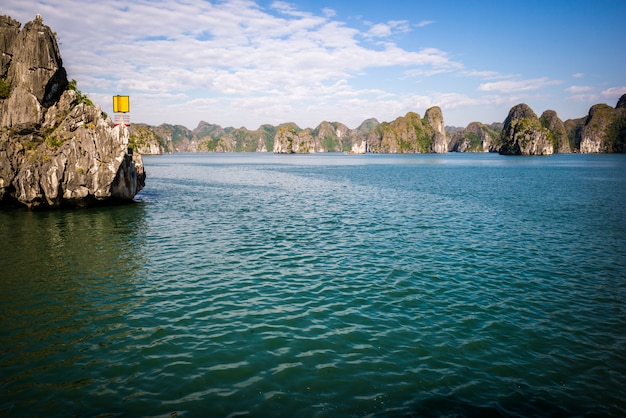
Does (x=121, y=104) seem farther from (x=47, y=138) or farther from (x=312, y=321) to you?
(x=312, y=321)

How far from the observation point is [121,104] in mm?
61062

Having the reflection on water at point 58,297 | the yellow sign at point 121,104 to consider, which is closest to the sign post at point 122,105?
the yellow sign at point 121,104

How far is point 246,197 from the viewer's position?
207 ft

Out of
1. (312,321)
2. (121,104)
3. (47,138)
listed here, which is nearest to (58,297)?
(312,321)

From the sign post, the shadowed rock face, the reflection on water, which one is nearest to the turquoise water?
the reflection on water

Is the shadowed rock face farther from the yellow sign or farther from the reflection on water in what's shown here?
the reflection on water

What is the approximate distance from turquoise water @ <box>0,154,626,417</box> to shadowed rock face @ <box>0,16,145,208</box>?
12.9 meters

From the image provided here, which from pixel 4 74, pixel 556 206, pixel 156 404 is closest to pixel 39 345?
pixel 156 404

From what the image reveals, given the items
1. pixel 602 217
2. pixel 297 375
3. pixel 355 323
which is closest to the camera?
pixel 297 375

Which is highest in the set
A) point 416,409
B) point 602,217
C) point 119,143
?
point 119,143

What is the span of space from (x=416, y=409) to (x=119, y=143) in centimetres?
5088

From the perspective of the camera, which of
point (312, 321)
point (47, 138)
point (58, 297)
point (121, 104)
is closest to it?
point (312, 321)

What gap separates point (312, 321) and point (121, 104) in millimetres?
58745

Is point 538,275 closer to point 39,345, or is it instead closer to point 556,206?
point 39,345
